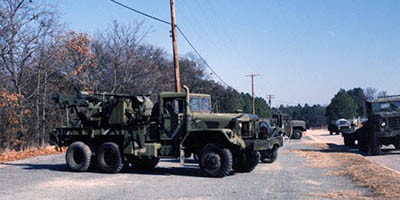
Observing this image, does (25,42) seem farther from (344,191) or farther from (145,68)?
(344,191)

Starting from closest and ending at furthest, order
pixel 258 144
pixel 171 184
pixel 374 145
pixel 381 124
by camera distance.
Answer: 1. pixel 171 184
2. pixel 258 144
3. pixel 381 124
4. pixel 374 145

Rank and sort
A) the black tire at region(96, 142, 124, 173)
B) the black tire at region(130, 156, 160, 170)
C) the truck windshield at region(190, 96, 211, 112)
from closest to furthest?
the truck windshield at region(190, 96, 211, 112), the black tire at region(96, 142, 124, 173), the black tire at region(130, 156, 160, 170)

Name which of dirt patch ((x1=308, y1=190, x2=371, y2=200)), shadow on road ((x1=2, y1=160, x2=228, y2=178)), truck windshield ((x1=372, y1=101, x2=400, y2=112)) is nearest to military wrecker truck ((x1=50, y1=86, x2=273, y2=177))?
shadow on road ((x1=2, y1=160, x2=228, y2=178))

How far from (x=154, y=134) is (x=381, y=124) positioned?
10.6 m

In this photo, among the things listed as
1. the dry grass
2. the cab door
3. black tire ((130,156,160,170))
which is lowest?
the dry grass

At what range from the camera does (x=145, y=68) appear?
129 feet

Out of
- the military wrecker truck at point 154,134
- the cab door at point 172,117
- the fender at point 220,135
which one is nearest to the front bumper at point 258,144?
the military wrecker truck at point 154,134

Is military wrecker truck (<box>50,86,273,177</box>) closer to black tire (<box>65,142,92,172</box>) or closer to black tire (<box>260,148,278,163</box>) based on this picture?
black tire (<box>65,142,92,172</box>)

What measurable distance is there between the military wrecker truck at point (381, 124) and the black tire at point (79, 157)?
11942mm

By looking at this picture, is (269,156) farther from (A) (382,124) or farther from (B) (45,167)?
(B) (45,167)

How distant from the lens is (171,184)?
11.6 metres

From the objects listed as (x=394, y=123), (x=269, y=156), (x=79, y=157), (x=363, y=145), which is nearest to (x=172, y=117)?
(x=79, y=157)

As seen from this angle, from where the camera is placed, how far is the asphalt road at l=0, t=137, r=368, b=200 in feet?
32.6

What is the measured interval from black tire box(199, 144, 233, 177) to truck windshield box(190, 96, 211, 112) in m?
1.31
